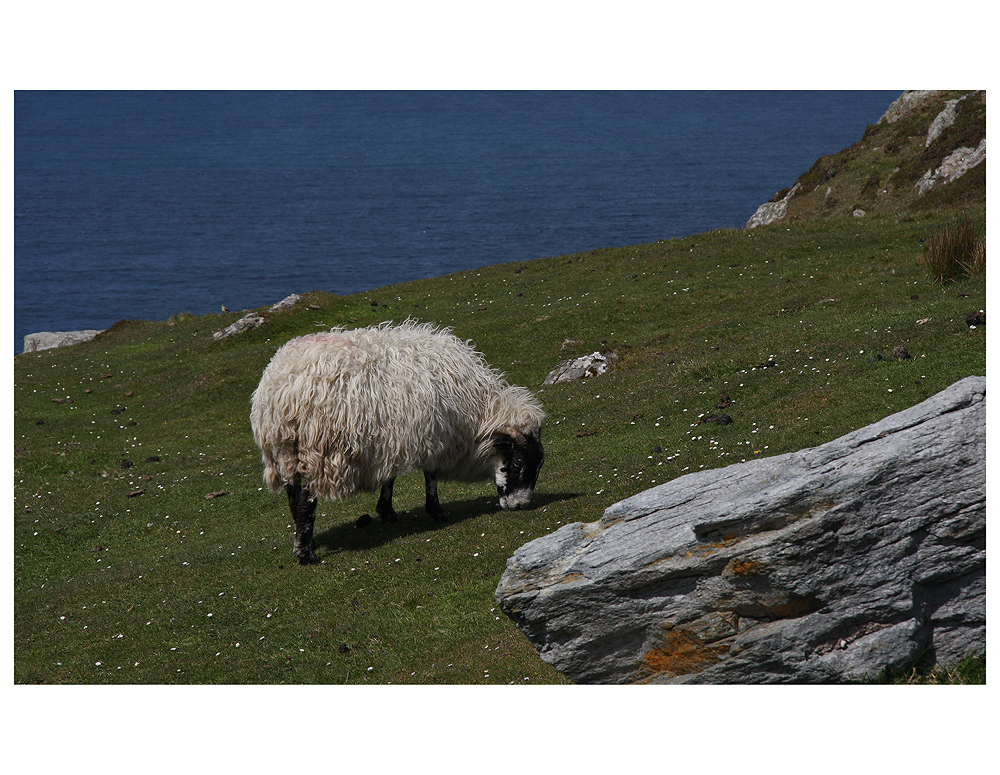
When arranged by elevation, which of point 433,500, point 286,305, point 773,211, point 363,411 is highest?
point 773,211

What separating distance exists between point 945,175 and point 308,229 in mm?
155251

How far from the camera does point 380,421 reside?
15.5m

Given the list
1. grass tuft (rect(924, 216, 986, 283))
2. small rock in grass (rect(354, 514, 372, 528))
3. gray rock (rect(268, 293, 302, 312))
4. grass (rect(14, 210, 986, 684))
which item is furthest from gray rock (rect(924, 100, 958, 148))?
small rock in grass (rect(354, 514, 372, 528))

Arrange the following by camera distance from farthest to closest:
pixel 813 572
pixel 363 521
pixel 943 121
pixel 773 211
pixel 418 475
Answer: pixel 773 211
pixel 943 121
pixel 418 475
pixel 363 521
pixel 813 572

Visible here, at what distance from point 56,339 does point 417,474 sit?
126ft

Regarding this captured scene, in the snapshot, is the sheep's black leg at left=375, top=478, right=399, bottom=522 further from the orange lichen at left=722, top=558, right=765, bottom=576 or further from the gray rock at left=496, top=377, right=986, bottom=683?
the orange lichen at left=722, top=558, right=765, bottom=576

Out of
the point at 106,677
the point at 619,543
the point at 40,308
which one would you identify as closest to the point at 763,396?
the point at 619,543

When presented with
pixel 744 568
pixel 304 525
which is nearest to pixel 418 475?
pixel 304 525

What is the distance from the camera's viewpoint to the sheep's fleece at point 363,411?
15328 mm

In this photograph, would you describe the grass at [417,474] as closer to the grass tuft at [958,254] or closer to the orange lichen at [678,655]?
the grass tuft at [958,254]

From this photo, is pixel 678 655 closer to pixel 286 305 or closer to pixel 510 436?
pixel 510 436
